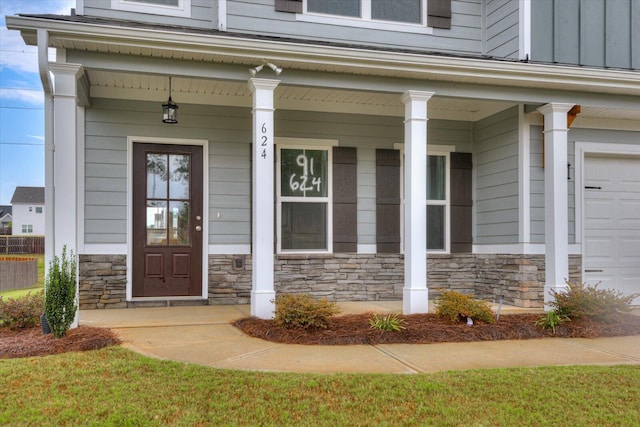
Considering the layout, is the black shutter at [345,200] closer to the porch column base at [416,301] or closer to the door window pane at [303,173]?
the door window pane at [303,173]

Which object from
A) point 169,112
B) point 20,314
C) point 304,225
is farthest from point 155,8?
point 20,314

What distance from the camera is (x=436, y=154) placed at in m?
8.12

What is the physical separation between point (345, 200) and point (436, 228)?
148cm

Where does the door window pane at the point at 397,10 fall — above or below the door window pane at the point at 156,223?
above

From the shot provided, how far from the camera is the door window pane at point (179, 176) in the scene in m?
7.30

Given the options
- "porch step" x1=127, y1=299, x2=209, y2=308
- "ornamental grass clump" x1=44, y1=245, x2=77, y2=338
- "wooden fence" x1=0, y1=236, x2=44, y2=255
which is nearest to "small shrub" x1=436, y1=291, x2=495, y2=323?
"porch step" x1=127, y1=299, x2=209, y2=308

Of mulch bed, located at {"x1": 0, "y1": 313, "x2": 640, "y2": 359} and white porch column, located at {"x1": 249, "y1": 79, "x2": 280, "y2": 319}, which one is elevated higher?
white porch column, located at {"x1": 249, "y1": 79, "x2": 280, "y2": 319}

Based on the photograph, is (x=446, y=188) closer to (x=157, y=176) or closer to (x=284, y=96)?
(x=284, y=96)

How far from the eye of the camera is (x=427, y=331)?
17.4 feet

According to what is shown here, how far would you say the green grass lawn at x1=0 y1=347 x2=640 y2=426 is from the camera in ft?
A: 10.4

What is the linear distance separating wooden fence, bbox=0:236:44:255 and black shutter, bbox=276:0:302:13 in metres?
6.58

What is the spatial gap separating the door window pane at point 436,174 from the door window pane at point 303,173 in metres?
1.60

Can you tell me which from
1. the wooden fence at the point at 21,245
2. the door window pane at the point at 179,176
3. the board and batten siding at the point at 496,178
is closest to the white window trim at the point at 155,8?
the door window pane at the point at 179,176

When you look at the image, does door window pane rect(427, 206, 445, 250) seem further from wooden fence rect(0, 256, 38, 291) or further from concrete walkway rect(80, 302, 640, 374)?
wooden fence rect(0, 256, 38, 291)
